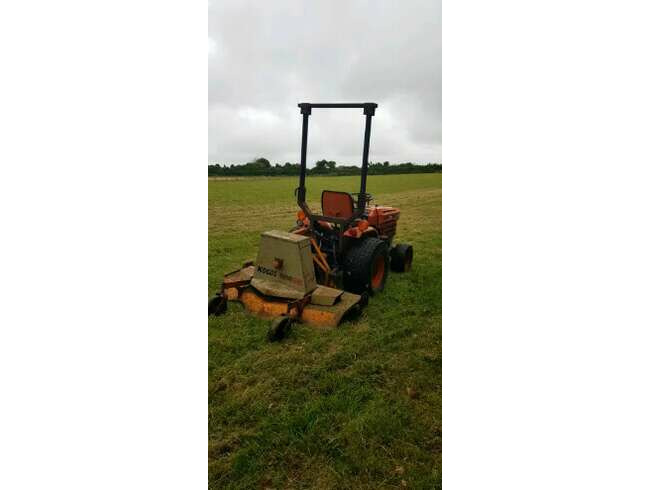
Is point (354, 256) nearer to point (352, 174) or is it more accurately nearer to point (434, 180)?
point (352, 174)

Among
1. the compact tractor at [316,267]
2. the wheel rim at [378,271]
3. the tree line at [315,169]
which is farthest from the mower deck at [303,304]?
the tree line at [315,169]

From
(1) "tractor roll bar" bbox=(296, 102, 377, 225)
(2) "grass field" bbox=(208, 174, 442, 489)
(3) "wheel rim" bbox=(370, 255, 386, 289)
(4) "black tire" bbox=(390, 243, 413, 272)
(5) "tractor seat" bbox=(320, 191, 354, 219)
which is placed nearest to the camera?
(2) "grass field" bbox=(208, 174, 442, 489)

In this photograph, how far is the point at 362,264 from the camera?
122 inches

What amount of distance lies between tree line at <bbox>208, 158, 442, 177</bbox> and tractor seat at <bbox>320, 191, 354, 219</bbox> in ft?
1.31

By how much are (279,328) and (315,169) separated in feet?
3.76

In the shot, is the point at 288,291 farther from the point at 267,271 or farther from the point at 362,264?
the point at 362,264

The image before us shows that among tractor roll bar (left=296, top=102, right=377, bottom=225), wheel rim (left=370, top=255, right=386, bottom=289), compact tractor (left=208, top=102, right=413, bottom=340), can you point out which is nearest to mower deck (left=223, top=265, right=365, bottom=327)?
compact tractor (left=208, top=102, right=413, bottom=340)

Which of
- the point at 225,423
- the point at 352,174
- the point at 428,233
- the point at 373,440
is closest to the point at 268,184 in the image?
the point at 352,174

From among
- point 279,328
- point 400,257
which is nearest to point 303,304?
point 279,328

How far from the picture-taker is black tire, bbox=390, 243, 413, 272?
4.07 metres

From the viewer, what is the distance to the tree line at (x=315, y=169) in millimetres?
1974

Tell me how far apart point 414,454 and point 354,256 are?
1.79 m

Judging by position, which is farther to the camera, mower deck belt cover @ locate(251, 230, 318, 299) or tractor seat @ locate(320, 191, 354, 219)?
tractor seat @ locate(320, 191, 354, 219)

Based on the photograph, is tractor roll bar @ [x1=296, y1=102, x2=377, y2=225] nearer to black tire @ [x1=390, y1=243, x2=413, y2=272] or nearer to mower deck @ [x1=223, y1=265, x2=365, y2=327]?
mower deck @ [x1=223, y1=265, x2=365, y2=327]
